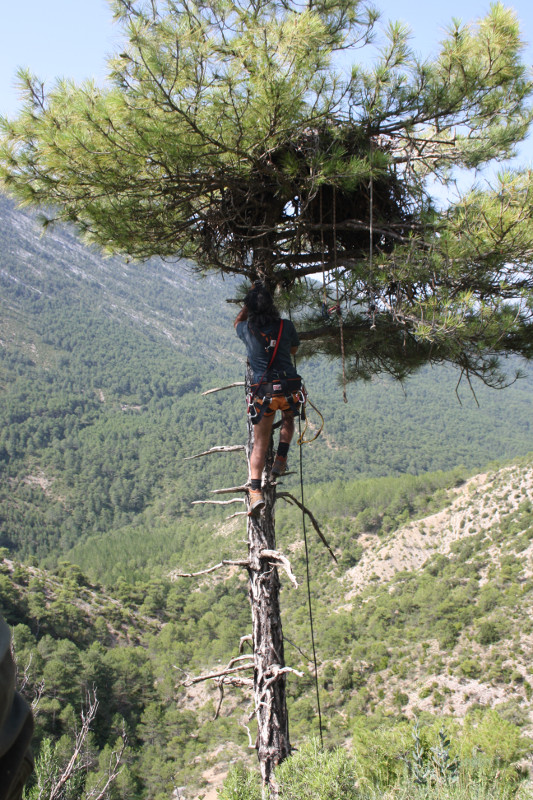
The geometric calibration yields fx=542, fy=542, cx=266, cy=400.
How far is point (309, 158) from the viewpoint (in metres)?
3.82

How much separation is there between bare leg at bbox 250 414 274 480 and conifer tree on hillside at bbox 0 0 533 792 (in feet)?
1.46

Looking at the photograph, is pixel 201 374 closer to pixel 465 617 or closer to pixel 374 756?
pixel 465 617

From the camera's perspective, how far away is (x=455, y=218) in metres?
3.80

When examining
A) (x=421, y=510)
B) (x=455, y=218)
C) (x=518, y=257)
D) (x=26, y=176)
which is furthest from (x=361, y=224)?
(x=421, y=510)

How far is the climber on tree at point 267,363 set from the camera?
3730mm

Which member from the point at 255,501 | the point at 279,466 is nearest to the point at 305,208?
the point at 279,466

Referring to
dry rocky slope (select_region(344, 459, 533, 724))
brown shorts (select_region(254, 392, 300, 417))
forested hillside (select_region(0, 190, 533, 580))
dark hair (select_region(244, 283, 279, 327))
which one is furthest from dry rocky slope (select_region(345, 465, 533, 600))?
dark hair (select_region(244, 283, 279, 327))

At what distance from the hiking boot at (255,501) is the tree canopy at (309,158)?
4.24 feet

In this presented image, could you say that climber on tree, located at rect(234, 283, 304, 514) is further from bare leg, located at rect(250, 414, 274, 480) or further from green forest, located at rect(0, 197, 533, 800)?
green forest, located at rect(0, 197, 533, 800)

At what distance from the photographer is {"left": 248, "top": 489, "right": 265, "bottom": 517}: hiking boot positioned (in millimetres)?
4062

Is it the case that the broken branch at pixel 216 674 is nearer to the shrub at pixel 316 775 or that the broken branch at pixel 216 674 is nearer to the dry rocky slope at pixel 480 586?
the shrub at pixel 316 775

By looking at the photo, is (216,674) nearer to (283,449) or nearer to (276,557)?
(276,557)

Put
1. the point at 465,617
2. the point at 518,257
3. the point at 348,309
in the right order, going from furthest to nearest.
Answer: the point at 465,617, the point at 348,309, the point at 518,257

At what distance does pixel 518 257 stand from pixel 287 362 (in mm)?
1733
